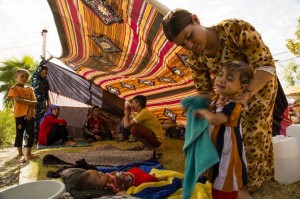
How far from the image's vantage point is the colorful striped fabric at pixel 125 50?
3186mm

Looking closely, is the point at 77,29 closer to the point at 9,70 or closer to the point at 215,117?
the point at 215,117

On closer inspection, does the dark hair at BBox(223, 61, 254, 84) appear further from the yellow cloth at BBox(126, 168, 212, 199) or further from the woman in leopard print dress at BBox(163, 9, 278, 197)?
the yellow cloth at BBox(126, 168, 212, 199)

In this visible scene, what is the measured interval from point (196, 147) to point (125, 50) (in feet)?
9.62

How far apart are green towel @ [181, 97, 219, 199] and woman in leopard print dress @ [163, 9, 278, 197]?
0.20 metres

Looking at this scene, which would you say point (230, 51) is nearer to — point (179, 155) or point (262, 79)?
point (262, 79)

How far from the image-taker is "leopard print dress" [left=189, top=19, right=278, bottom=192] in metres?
1.64

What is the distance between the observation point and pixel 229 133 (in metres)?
1.42

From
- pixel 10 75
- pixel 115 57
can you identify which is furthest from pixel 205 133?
pixel 10 75

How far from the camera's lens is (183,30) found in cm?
146

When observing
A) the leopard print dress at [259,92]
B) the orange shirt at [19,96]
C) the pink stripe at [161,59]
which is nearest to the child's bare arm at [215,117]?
the leopard print dress at [259,92]

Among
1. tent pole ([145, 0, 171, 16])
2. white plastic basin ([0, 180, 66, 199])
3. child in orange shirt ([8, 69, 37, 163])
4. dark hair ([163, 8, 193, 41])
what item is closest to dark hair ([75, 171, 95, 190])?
white plastic basin ([0, 180, 66, 199])

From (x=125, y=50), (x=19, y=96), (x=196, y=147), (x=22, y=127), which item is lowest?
(x=22, y=127)

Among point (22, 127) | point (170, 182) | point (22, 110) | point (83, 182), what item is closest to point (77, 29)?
point (22, 110)

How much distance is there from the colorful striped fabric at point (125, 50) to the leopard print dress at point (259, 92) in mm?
886
